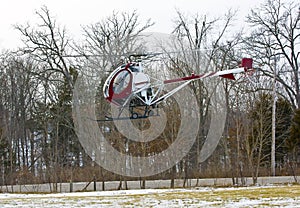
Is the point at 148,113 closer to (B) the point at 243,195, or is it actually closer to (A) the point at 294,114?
(B) the point at 243,195

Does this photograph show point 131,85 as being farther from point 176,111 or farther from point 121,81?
point 176,111

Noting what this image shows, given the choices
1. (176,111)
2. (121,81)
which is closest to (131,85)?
(121,81)

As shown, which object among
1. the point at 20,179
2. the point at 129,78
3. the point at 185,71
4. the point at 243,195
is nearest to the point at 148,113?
the point at 129,78

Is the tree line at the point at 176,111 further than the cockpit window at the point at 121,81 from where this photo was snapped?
Yes

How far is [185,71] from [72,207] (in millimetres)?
7281

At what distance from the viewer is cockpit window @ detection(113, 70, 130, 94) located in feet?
28.5

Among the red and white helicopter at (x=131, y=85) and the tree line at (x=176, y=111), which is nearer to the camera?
the red and white helicopter at (x=131, y=85)

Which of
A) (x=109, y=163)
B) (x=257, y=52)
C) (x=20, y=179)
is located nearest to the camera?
(x=109, y=163)

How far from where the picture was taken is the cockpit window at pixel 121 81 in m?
8.67

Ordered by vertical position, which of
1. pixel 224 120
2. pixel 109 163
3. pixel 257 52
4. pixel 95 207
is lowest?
pixel 95 207

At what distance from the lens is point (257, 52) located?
89.5 ft

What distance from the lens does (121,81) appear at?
8695mm

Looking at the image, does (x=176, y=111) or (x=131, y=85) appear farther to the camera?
(x=176, y=111)

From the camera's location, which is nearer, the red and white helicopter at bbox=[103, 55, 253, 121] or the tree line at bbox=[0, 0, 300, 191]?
the red and white helicopter at bbox=[103, 55, 253, 121]
